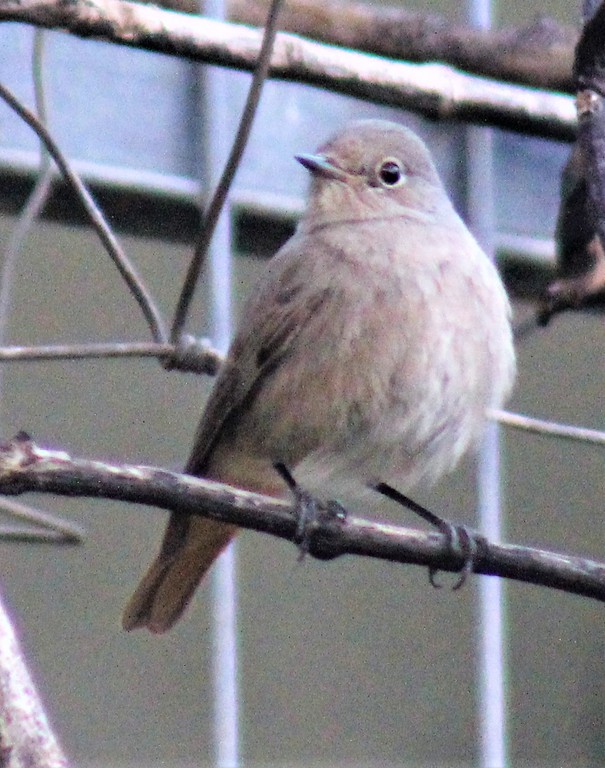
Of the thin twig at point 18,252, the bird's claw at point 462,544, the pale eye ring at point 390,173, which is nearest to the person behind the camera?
the bird's claw at point 462,544

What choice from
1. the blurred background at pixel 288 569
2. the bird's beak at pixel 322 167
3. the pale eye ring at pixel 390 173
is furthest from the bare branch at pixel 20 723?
the blurred background at pixel 288 569

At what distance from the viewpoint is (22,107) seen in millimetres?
2621

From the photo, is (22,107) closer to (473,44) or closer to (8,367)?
(473,44)

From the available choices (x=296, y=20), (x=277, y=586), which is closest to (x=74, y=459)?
(x=296, y=20)

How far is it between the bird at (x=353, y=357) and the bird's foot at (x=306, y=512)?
52mm

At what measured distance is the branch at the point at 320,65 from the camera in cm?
278

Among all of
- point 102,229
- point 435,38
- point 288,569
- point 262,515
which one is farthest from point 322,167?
point 288,569

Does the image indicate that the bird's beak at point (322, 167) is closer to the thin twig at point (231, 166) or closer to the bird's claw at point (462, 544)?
the bird's claw at point (462, 544)

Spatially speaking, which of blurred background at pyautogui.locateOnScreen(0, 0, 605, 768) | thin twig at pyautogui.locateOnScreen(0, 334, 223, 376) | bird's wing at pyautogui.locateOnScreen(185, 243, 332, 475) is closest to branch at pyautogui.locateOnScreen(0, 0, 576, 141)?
blurred background at pyautogui.locateOnScreen(0, 0, 605, 768)

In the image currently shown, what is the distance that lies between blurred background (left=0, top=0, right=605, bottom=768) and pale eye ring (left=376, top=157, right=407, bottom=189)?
0.56m

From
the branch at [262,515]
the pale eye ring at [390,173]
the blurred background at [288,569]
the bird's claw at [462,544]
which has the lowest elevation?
the blurred background at [288,569]

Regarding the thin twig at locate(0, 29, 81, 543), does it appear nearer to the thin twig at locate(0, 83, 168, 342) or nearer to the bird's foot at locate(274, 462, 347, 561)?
the thin twig at locate(0, 83, 168, 342)

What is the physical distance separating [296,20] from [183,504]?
2114 millimetres

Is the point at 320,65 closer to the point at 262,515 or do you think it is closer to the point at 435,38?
the point at 435,38
